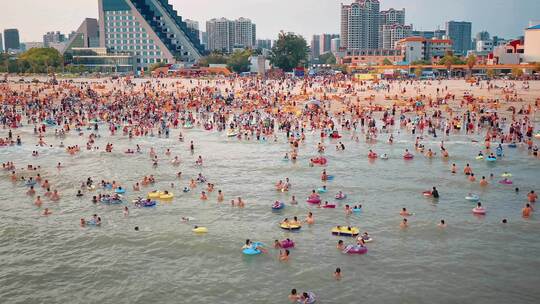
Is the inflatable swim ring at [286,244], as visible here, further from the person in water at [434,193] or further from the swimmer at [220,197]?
the person in water at [434,193]

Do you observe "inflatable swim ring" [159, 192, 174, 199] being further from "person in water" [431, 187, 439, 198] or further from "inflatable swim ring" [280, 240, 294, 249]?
"person in water" [431, 187, 439, 198]

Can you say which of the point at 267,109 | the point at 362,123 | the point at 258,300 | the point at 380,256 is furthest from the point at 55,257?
the point at 267,109

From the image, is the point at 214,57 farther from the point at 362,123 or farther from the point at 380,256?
the point at 380,256

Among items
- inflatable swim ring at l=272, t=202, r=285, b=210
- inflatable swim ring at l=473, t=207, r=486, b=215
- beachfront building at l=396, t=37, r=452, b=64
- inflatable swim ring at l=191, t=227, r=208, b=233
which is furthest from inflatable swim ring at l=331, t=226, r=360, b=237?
beachfront building at l=396, t=37, r=452, b=64

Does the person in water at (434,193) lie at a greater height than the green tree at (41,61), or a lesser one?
lesser

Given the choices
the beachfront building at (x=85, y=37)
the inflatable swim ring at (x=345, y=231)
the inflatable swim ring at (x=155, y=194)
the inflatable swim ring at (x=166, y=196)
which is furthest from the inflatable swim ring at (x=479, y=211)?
→ the beachfront building at (x=85, y=37)
